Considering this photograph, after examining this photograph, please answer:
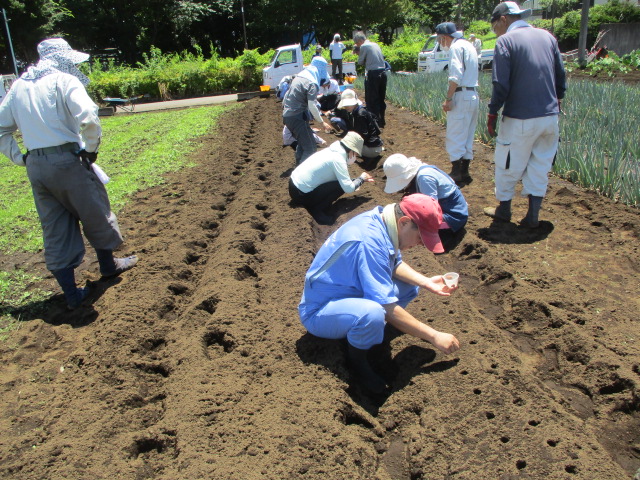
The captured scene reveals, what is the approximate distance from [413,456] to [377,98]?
7.92 m

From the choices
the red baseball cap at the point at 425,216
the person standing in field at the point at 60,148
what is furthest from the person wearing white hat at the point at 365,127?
the red baseball cap at the point at 425,216

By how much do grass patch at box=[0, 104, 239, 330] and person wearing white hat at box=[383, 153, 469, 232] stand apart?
3.13 meters

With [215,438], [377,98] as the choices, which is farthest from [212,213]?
[377,98]

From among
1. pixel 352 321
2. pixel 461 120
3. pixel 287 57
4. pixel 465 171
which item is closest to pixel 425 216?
pixel 352 321

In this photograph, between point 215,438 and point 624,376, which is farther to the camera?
point 624,376

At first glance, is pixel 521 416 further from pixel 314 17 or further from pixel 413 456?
pixel 314 17

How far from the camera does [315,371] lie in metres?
3.00

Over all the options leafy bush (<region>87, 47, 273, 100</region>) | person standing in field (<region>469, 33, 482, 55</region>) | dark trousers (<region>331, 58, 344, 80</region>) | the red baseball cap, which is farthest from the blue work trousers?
leafy bush (<region>87, 47, 273, 100</region>)

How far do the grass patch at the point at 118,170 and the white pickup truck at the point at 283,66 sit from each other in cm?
361

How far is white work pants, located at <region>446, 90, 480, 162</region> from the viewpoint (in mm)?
6184

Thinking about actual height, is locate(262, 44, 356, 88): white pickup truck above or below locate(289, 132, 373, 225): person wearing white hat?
above

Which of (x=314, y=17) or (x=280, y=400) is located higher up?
(x=314, y=17)

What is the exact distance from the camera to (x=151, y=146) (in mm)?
9859

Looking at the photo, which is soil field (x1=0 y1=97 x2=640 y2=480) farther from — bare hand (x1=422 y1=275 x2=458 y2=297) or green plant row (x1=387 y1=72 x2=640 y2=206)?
bare hand (x1=422 y1=275 x2=458 y2=297)
